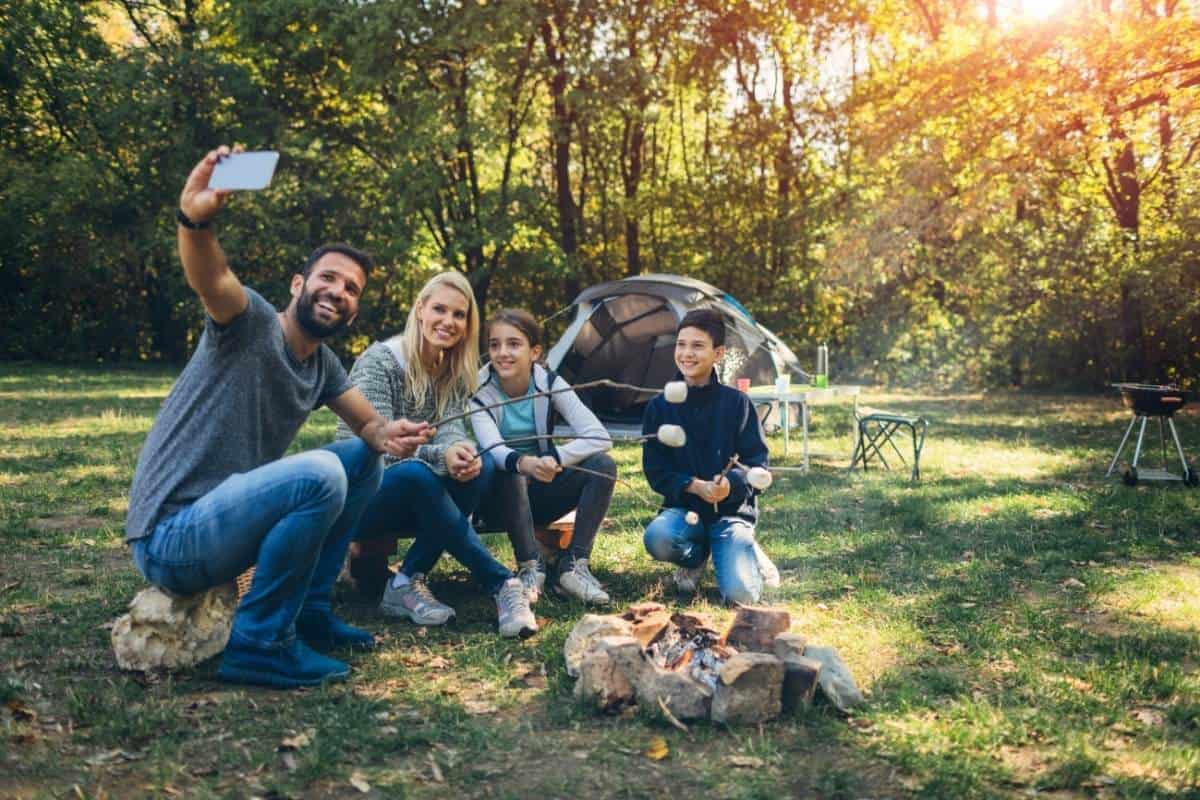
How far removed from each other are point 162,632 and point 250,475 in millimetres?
685

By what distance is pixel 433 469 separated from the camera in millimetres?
3979

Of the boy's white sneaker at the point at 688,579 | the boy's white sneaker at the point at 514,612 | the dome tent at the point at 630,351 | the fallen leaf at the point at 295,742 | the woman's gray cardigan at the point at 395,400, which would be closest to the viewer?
the fallen leaf at the point at 295,742

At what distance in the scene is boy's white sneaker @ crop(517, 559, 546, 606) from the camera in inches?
160

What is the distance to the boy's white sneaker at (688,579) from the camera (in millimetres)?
4293

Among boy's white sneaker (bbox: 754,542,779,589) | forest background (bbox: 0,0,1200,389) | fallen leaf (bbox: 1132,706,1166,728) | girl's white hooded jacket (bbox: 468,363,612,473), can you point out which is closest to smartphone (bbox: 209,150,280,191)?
girl's white hooded jacket (bbox: 468,363,612,473)

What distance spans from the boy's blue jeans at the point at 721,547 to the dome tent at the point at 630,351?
581 centimetres

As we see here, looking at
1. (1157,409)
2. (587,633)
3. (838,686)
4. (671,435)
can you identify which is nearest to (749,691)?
(838,686)

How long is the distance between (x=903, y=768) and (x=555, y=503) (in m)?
2.26

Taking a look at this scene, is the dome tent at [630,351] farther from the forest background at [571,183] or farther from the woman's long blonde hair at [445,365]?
the woman's long blonde hair at [445,365]

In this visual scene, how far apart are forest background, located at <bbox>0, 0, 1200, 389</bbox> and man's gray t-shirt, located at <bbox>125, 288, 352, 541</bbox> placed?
10457mm

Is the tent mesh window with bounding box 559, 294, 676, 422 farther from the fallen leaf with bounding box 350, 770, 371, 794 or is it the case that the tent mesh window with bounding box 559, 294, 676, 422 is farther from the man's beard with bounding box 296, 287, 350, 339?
the fallen leaf with bounding box 350, 770, 371, 794

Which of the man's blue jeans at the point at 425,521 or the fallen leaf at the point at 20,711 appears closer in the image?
the fallen leaf at the point at 20,711

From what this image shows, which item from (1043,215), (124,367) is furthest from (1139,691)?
(124,367)

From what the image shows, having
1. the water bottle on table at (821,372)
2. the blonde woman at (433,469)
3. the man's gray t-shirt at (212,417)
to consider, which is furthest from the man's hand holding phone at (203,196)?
the water bottle on table at (821,372)
